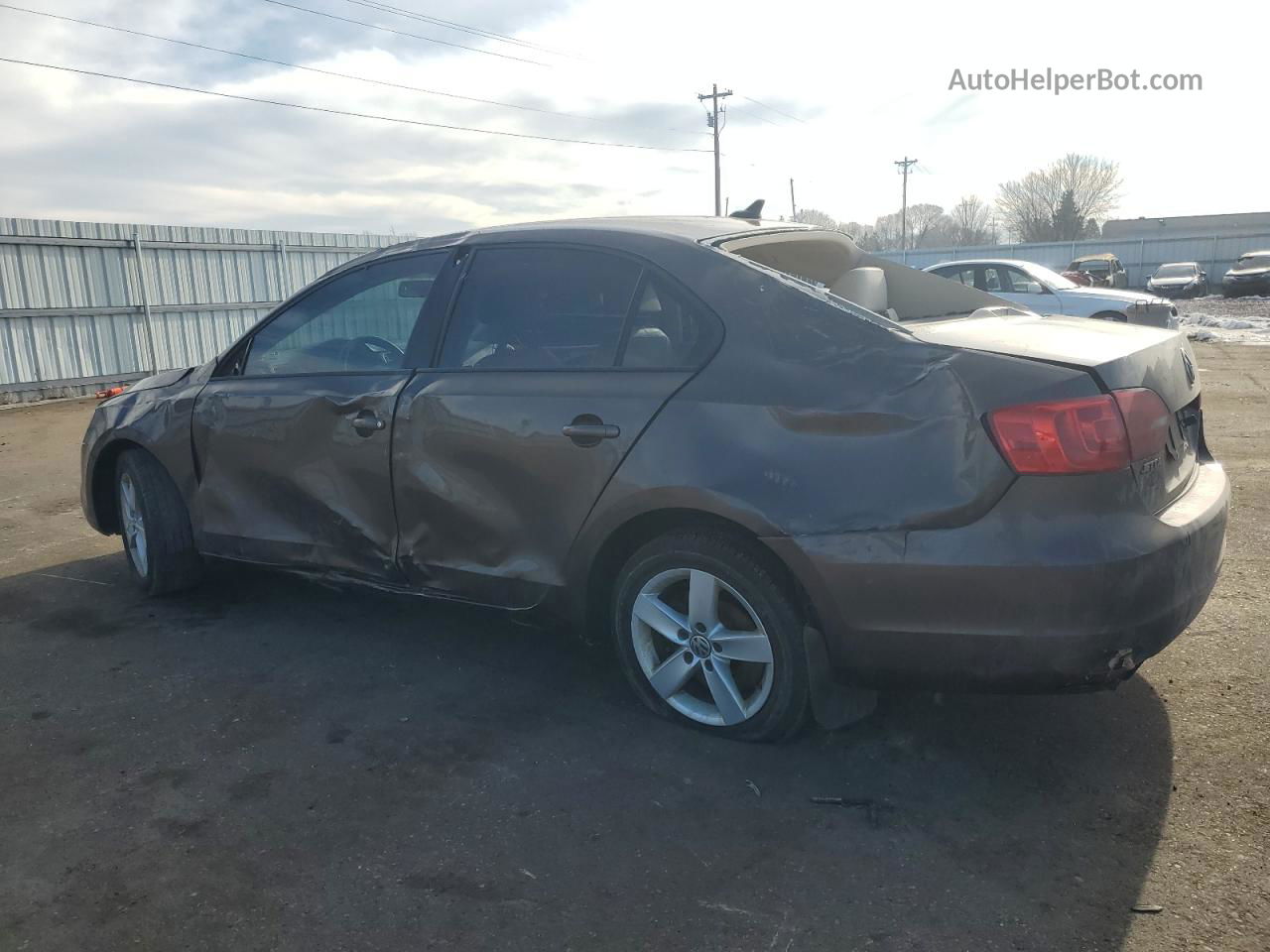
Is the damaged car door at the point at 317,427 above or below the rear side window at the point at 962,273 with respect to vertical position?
below

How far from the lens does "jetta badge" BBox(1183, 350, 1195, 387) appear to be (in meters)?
3.17

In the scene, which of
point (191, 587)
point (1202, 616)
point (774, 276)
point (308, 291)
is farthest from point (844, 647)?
point (191, 587)

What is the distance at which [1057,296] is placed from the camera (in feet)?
42.1

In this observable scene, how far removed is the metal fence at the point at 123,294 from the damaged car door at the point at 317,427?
12.0 m

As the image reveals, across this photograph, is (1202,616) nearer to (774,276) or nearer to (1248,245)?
(774,276)

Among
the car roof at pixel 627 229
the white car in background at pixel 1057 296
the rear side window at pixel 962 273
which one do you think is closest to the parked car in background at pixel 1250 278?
the white car in background at pixel 1057 296

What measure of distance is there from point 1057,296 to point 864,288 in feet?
33.6

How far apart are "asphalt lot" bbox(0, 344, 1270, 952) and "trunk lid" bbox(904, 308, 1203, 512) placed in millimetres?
859

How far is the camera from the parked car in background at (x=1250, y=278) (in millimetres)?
32688

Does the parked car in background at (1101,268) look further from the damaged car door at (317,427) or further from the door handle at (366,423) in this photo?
the door handle at (366,423)

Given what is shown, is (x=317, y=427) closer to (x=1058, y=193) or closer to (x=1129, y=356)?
(x=1129, y=356)

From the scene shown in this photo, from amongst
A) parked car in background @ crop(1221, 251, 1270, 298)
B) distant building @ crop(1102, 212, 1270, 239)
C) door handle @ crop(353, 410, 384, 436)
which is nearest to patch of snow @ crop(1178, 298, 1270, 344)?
parked car in background @ crop(1221, 251, 1270, 298)

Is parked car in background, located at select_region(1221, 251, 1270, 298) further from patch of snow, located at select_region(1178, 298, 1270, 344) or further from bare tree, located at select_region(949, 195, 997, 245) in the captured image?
bare tree, located at select_region(949, 195, 997, 245)

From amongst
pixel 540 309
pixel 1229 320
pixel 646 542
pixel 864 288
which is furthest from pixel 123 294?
pixel 1229 320
